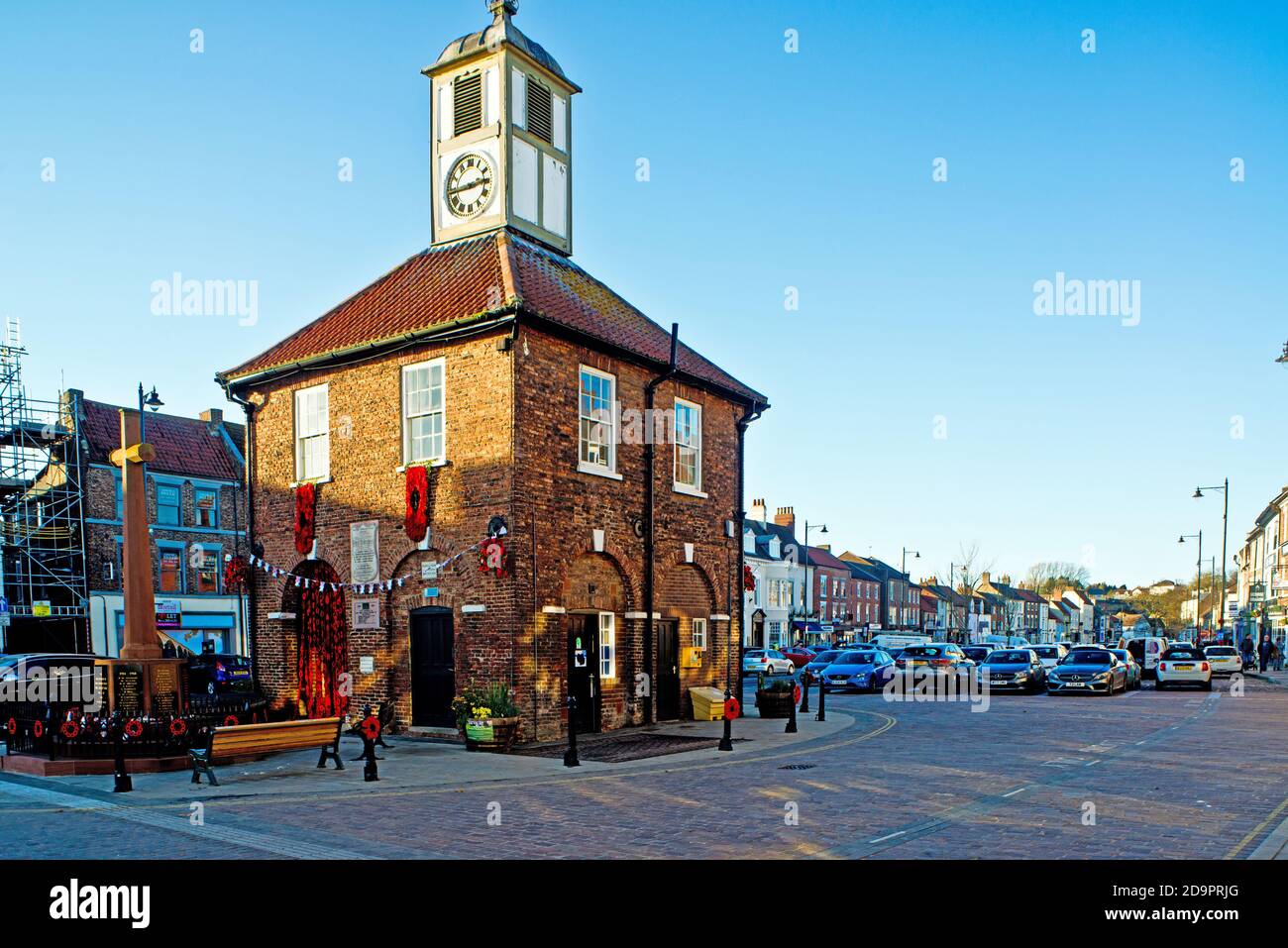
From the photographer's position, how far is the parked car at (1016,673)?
32969mm

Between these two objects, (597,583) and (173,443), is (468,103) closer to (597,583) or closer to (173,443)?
(597,583)

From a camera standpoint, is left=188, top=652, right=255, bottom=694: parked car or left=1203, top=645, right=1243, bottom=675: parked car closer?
left=188, top=652, right=255, bottom=694: parked car

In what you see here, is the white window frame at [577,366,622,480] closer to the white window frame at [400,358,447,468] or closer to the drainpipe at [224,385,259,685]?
the white window frame at [400,358,447,468]

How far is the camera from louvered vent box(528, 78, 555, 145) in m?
21.2

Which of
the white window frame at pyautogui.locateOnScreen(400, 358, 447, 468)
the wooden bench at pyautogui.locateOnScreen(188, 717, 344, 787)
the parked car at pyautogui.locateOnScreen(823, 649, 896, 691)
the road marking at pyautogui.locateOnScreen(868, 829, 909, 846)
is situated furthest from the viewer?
the parked car at pyautogui.locateOnScreen(823, 649, 896, 691)

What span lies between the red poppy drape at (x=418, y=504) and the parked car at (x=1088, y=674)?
73.4ft

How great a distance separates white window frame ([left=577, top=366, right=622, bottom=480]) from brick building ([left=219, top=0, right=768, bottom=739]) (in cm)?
4

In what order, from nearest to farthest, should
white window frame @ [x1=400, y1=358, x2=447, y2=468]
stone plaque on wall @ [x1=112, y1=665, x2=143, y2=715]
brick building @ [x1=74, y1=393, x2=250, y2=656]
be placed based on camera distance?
1. stone plaque on wall @ [x1=112, y1=665, x2=143, y2=715]
2. white window frame @ [x1=400, y1=358, x2=447, y2=468]
3. brick building @ [x1=74, y1=393, x2=250, y2=656]

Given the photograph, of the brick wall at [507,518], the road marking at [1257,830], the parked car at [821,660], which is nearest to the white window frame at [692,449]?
the brick wall at [507,518]

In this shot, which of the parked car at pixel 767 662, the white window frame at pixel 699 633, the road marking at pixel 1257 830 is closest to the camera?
the road marking at pixel 1257 830

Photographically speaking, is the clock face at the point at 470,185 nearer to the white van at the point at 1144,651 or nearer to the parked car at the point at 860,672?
the parked car at the point at 860,672

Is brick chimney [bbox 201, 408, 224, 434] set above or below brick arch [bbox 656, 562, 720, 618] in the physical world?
above

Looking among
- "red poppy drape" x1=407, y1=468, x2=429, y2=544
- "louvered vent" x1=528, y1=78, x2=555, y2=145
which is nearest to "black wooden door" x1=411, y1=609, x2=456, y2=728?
"red poppy drape" x1=407, y1=468, x2=429, y2=544

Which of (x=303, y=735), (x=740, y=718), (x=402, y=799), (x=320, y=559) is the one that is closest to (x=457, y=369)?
(x=320, y=559)
